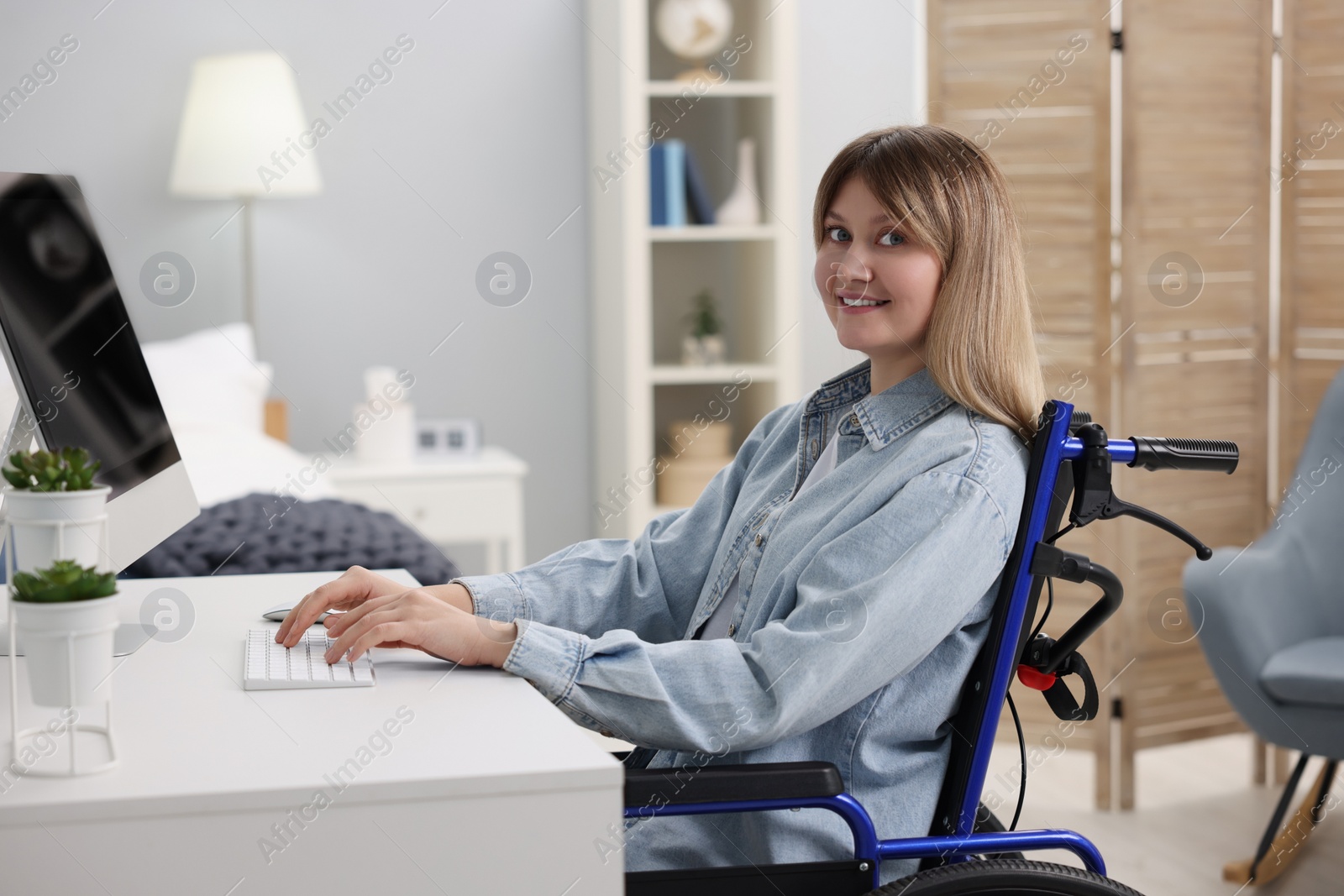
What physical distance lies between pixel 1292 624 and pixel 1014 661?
1546 mm

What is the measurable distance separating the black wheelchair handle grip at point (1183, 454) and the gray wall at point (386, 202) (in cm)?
219

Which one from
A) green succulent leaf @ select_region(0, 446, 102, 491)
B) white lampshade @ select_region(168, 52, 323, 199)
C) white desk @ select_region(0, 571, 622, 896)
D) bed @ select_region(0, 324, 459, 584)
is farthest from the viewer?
white lampshade @ select_region(168, 52, 323, 199)

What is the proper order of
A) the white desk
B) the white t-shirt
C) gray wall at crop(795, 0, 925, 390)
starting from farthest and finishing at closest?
gray wall at crop(795, 0, 925, 390) < the white t-shirt < the white desk

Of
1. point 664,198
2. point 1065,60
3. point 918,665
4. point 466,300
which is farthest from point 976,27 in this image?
point 918,665

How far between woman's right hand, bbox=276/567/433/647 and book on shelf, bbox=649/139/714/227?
7.29 ft

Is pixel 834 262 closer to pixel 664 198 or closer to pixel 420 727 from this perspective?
pixel 420 727

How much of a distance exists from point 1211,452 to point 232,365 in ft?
9.24

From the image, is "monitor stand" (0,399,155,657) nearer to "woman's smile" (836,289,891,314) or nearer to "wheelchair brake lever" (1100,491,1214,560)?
"woman's smile" (836,289,891,314)

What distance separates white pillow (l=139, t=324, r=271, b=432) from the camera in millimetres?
3184

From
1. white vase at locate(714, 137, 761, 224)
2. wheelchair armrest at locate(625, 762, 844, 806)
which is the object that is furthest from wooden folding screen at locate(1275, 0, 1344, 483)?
wheelchair armrest at locate(625, 762, 844, 806)

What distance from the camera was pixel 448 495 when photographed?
11.4 ft

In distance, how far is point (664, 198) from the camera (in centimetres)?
336

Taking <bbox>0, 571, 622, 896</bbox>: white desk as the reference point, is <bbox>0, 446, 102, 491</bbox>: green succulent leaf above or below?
above

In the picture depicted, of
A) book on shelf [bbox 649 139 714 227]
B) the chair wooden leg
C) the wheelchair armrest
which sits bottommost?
the chair wooden leg
